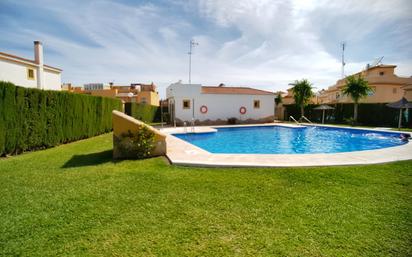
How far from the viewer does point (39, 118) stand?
30.0ft

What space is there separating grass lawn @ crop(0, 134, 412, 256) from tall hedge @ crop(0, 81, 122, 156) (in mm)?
2596

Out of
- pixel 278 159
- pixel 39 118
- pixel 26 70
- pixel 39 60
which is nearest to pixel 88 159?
pixel 39 118

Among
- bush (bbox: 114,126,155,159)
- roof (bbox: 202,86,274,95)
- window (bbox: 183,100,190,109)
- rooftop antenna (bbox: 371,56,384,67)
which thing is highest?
rooftop antenna (bbox: 371,56,384,67)

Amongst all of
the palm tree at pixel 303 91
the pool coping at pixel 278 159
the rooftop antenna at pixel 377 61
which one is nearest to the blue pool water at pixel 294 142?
the pool coping at pixel 278 159

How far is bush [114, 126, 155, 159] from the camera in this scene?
7.50 m

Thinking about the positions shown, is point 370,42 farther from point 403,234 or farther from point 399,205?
point 403,234

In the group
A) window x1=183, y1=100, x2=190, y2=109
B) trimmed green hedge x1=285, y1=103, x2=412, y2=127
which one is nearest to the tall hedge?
window x1=183, y1=100, x2=190, y2=109

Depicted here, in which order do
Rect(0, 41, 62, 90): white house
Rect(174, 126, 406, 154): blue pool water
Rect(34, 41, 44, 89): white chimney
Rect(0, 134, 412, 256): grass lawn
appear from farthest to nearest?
Rect(34, 41, 44, 89): white chimney
Rect(0, 41, 62, 90): white house
Rect(174, 126, 406, 154): blue pool water
Rect(0, 134, 412, 256): grass lawn

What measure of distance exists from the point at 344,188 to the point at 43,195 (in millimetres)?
6421

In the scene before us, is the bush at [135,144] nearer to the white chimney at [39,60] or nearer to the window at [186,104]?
the window at [186,104]

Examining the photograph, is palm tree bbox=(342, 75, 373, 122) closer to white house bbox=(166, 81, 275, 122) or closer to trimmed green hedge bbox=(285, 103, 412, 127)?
trimmed green hedge bbox=(285, 103, 412, 127)

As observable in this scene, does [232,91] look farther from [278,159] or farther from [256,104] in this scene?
[278,159]

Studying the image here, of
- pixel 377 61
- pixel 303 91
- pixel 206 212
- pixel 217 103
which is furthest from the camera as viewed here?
pixel 377 61

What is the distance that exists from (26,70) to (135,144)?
22.6 m
